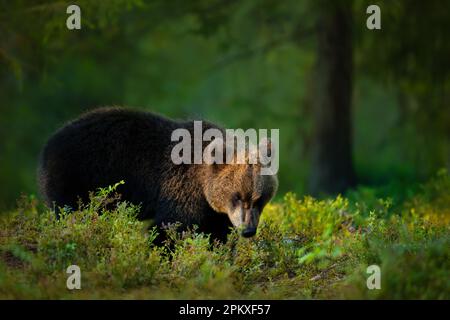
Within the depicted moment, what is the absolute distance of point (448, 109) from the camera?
55.6 ft

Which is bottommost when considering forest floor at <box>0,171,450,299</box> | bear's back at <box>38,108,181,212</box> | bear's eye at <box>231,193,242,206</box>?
forest floor at <box>0,171,450,299</box>

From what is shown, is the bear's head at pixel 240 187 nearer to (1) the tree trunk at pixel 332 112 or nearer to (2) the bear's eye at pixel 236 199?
(2) the bear's eye at pixel 236 199

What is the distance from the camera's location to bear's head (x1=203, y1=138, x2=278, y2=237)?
8.33m

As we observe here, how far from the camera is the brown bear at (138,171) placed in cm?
895

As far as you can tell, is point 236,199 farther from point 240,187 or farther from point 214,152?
point 214,152

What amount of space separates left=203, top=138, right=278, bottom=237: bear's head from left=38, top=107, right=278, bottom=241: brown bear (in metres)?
0.01

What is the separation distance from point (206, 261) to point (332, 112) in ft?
30.0

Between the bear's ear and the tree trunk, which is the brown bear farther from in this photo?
the tree trunk

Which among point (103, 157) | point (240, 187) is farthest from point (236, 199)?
point (103, 157)

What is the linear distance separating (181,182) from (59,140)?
4.83ft

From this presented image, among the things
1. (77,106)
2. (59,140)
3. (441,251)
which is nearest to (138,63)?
(77,106)

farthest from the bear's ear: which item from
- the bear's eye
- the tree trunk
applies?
the tree trunk

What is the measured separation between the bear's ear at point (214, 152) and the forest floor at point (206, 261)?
0.78 m

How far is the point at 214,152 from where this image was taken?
8969 mm
